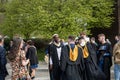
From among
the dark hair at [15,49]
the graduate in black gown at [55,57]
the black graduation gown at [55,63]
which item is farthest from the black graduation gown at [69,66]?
the dark hair at [15,49]

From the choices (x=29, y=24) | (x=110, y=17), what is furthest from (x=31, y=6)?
(x=110, y=17)

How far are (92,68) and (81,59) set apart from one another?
646mm

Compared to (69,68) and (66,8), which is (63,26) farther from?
(69,68)

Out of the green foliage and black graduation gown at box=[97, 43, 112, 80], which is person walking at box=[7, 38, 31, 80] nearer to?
black graduation gown at box=[97, 43, 112, 80]

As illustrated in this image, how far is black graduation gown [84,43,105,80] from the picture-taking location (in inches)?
582

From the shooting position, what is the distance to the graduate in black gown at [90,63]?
14.8 metres

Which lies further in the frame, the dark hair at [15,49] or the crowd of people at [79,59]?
the crowd of people at [79,59]

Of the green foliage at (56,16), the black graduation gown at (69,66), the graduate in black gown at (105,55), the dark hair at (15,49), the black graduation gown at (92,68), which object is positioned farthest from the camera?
the green foliage at (56,16)

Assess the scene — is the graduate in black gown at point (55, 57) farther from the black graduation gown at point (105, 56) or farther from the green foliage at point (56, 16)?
the green foliage at point (56, 16)

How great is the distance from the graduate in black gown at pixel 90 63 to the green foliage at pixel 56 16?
1601cm

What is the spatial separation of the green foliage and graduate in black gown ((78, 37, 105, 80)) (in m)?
16.0

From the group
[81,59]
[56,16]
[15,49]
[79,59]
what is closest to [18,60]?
[15,49]

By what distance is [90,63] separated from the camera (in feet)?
48.7

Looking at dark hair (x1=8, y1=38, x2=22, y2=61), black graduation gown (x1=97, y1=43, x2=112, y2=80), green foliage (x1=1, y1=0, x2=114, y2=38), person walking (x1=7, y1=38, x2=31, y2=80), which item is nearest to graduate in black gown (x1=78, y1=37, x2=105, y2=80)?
black graduation gown (x1=97, y1=43, x2=112, y2=80)
